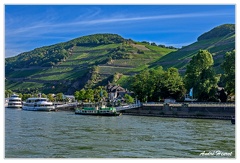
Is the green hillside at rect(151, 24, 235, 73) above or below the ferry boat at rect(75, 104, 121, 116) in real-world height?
above

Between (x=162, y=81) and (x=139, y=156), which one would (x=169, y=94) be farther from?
(x=139, y=156)

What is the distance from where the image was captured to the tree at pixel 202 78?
6078cm

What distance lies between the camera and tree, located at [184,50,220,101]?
→ 60781mm

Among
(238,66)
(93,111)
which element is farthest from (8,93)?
(238,66)

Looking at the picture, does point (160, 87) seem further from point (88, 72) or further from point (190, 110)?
point (88, 72)

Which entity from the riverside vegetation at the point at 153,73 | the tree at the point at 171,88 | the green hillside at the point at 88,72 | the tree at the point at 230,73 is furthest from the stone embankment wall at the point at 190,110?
the green hillside at the point at 88,72

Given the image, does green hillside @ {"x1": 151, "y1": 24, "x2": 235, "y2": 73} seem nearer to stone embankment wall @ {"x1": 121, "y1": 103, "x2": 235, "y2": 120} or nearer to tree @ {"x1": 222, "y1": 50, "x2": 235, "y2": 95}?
stone embankment wall @ {"x1": 121, "y1": 103, "x2": 235, "y2": 120}

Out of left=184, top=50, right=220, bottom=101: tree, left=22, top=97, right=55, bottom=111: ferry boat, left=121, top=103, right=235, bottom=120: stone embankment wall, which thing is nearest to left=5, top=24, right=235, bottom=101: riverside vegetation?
left=184, top=50, right=220, bottom=101: tree

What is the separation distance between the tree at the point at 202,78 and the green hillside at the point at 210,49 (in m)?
48.4

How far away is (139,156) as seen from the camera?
19.4 m

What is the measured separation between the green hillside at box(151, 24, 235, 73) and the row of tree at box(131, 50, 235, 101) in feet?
133

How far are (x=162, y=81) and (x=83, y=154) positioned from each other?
176 ft

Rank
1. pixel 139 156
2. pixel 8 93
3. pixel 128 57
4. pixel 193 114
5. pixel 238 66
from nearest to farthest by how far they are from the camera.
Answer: pixel 238 66
pixel 139 156
pixel 193 114
pixel 8 93
pixel 128 57

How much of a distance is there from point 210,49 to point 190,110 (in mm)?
100066
